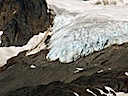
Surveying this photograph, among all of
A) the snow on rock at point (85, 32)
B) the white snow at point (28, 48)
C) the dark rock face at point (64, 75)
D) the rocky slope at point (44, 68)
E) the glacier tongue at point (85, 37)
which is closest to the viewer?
the dark rock face at point (64, 75)

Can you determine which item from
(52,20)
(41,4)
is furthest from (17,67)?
(41,4)

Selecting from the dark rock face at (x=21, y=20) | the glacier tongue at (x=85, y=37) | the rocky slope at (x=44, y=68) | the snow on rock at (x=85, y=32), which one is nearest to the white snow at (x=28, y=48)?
the rocky slope at (x=44, y=68)

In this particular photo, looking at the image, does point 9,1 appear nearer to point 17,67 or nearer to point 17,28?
point 17,28

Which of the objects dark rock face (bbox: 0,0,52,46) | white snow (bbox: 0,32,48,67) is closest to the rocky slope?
dark rock face (bbox: 0,0,52,46)

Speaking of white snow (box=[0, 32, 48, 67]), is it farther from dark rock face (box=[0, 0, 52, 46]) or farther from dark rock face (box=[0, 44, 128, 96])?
dark rock face (box=[0, 44, 128, 96])

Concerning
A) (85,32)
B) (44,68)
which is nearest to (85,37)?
(85,32)

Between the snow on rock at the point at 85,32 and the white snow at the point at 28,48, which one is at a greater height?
the snow on rock at the point at 85,32

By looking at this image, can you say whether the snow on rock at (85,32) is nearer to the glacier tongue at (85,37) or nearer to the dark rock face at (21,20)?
the glacier tongue at (85,37)
